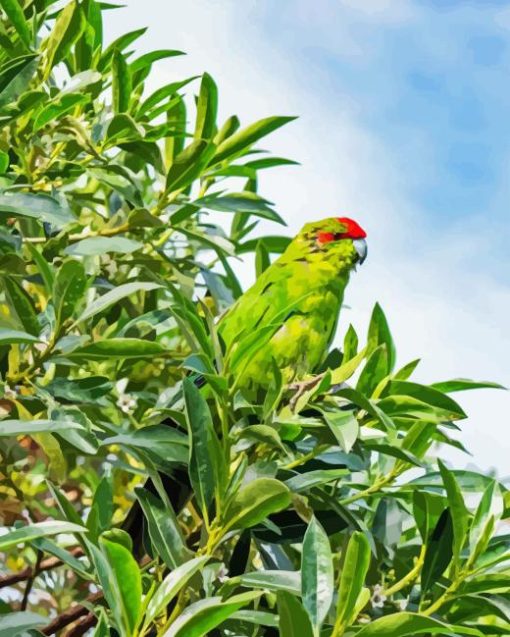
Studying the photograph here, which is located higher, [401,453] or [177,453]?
[401,453]

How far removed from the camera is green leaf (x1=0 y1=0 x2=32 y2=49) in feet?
5.88

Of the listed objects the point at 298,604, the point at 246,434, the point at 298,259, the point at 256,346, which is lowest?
the point at 298,604

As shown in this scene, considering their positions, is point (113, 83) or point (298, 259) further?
point (298, 259)

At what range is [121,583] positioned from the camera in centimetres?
117

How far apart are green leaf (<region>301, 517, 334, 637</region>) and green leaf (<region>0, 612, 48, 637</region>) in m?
0.36

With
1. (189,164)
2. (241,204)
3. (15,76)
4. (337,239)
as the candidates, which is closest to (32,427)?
(15,76)

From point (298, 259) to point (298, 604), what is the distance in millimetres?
1704

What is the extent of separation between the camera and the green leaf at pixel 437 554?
148 cm

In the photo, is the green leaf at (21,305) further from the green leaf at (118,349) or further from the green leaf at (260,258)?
the green leaf at (260,258)

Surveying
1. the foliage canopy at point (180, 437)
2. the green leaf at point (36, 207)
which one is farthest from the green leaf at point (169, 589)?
the green leaf at point (36, 207)

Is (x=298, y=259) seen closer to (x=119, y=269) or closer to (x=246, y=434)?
(x=119, y=269)

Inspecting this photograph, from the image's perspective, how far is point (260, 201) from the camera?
2.04 m

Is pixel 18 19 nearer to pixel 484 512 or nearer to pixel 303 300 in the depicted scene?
pixel 303 300

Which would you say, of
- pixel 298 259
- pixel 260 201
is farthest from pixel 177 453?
pixel 298 259
